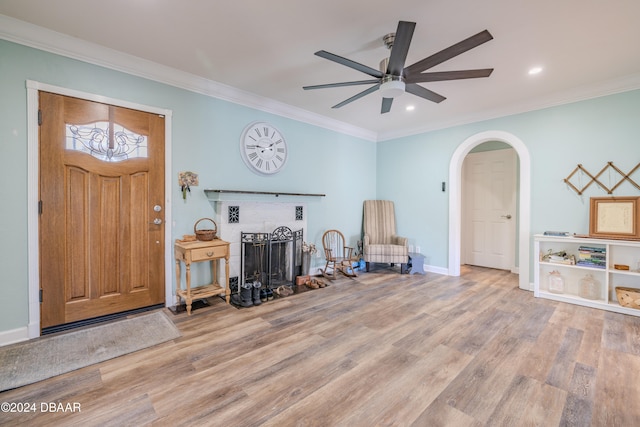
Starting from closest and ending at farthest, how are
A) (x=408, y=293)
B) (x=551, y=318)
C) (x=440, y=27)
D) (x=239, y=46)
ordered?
1. (x=440, y=27)
2. (x=239, y=46)
3. (x=551, y=318)
4. (x=408, y=293)

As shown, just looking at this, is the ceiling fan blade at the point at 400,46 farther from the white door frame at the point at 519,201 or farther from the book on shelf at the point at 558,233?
the book on shelf at the point at 558,233

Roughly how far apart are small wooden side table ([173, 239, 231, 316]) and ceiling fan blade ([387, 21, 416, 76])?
2534 mm

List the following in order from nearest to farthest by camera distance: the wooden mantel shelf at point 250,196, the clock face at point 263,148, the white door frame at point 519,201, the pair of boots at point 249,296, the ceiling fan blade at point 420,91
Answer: the ceiling fan blade at point 420,91 → the pair of boots at point 249,296 → the wooden mantel shelf at point 250,196 → the clock face at point 263,148 → the white door frame at point 519,201

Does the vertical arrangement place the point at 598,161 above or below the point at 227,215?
above

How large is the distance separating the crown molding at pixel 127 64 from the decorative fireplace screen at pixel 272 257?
182 cm

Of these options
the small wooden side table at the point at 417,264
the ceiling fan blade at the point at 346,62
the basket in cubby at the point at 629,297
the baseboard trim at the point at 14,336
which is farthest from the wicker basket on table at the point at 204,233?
the basket in cubby at the point at 629,297

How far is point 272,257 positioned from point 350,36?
2.81m

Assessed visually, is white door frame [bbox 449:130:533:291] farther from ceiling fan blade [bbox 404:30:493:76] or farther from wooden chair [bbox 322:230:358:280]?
ceiling fan blade [bbox 404:30:493:76]

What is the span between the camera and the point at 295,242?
4078mm

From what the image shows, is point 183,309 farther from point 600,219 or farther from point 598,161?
point 598,161

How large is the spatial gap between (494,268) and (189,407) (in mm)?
5498

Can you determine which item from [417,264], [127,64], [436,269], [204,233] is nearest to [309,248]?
[204,233]

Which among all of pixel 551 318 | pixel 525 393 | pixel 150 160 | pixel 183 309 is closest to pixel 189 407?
pixel 183 309

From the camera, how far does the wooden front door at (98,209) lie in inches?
97.7
